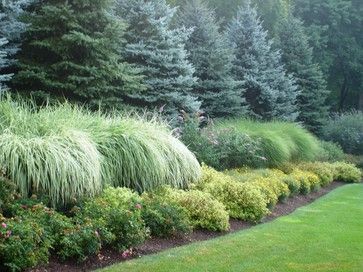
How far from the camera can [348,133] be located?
28391 mm

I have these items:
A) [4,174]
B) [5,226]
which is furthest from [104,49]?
[5,226]

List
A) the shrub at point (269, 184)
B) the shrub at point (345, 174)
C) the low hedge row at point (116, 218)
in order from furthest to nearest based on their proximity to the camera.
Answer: the shrub at point (345, 174)
the shrub at point (269, 184)
the low hedge row at point (116, 218)

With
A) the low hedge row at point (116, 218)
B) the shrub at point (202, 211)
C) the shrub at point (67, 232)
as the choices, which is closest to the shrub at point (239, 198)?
the low hedge row at point (116, 218)

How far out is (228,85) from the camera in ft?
70.0

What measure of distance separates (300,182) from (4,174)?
9734mm

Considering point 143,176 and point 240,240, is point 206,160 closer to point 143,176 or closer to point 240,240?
point 143,176

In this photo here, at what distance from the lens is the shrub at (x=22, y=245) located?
5.34 meters

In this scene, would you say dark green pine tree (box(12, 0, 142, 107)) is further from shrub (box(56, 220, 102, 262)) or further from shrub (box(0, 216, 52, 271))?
shrub (box(0, 216, 52, 271))

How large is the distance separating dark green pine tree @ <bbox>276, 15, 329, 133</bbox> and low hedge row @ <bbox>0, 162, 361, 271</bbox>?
19865 mm

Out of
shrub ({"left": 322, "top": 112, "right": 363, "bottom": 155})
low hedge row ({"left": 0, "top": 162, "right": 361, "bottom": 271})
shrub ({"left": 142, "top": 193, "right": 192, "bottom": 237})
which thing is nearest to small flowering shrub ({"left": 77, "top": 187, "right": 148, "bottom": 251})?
low hedge row ({"left": 0, "top": 162, "right": 361, "bottom": 271})

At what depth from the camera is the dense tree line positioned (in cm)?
1320

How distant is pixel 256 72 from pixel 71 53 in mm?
13016

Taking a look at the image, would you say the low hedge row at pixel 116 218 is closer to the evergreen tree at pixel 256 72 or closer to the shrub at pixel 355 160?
the evergreen tree at pixel 256 72

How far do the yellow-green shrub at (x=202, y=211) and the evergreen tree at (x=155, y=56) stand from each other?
8.39m
